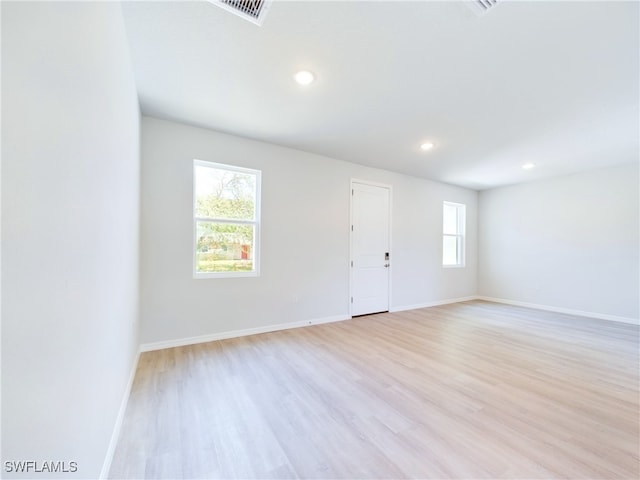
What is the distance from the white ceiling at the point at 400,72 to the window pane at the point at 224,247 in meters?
1.26

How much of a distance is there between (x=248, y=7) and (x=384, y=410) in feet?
9.34

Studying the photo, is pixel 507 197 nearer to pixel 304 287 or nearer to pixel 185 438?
pixel 304 287

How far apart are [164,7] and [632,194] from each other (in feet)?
22.3

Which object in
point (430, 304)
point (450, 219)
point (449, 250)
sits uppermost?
point (450, 219)

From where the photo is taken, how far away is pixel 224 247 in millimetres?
3596

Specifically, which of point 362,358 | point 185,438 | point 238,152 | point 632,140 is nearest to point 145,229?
point 238,152

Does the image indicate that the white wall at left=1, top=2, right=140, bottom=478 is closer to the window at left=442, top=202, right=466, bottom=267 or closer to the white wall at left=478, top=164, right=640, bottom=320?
the window at left=442, top=202, right=466, bottom=267

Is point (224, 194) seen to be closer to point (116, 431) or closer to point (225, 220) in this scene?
point (225, 220)

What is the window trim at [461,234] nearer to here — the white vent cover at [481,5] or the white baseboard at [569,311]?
the white baseboard at [569,311]

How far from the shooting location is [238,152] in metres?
3.64

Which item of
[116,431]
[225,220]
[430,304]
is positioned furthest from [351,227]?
[116,431]

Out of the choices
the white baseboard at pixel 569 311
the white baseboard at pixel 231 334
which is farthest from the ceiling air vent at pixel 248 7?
the white baseboard at pixel 569 311

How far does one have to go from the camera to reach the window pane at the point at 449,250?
6.10 m

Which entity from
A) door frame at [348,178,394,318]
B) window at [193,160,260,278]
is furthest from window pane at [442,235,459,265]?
window at [193,160,260,278]
